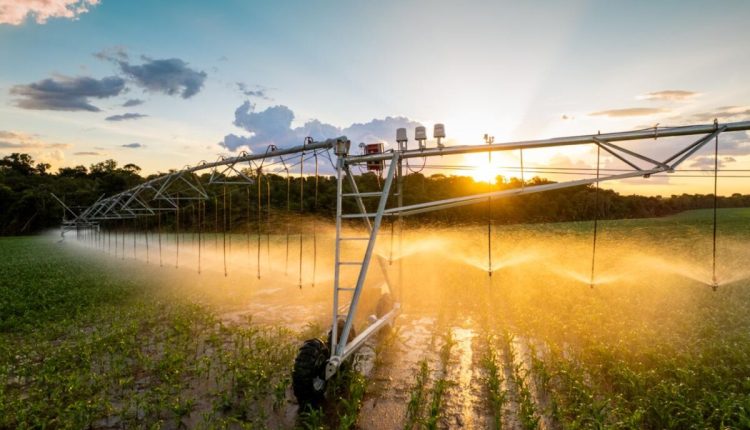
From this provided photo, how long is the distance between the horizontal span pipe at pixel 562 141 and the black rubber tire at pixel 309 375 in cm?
487

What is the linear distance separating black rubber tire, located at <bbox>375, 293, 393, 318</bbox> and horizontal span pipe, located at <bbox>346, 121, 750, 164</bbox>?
4756mm

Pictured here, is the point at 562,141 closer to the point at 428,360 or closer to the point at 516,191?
the point at 516,191

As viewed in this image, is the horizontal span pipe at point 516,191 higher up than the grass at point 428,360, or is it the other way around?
the horizontal span pipe at point 516,191

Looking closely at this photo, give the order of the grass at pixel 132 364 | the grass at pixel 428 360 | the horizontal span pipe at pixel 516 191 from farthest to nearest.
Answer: the horizontal span pipe at pixel 516 191 → the grass at pixel 132 364 → the grass at pixel 428 360

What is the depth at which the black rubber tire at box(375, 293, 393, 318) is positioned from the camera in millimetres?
13258

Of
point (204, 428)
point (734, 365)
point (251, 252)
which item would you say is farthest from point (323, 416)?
point (251, 252)

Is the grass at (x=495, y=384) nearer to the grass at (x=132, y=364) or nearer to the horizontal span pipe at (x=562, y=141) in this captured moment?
the grass at (x=132, y=364)

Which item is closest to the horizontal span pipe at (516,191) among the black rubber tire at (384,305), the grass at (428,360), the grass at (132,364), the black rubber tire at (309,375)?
the black rubber tire at (384,305)

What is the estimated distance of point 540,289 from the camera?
1816cm

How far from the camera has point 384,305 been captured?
13.3 m

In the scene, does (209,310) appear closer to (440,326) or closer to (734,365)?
(440,326)

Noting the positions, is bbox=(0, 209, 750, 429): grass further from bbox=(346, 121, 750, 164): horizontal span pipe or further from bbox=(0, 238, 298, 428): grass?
bbox=(346, 121, 750, 164): horizontal span pipe

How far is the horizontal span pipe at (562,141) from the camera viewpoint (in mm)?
8805

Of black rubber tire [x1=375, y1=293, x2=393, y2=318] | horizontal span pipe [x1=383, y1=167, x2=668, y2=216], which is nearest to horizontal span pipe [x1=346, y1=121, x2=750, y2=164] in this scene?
horizontal span pipe [x1=383, y1=167, x2=668, y2=216]
